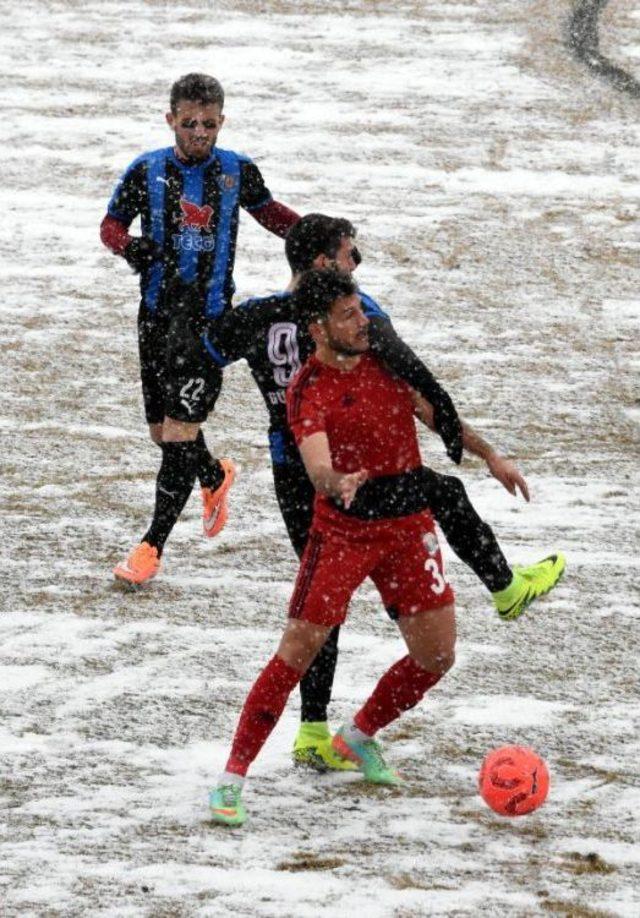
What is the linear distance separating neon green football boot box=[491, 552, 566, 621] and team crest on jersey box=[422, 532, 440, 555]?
51 centimetres

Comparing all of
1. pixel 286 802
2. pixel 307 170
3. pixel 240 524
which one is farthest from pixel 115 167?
pixel 286 802

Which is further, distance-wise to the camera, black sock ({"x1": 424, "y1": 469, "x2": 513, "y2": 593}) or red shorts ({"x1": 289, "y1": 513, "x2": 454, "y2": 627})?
black sock ({"x1": 424, "y1": 469, "x2": 513, "y2": 593})

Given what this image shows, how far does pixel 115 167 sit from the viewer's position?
14148mm

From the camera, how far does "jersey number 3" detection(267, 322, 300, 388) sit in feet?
18.0

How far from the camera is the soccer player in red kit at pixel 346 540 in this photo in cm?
505

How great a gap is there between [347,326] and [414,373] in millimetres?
293

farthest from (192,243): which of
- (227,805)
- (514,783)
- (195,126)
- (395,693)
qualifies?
(514,783)

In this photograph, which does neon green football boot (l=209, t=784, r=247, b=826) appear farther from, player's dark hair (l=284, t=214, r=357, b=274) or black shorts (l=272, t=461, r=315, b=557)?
player's dark hair (l=284, t=214, r=357, b=274)

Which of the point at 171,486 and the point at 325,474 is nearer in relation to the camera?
the point at 325,474

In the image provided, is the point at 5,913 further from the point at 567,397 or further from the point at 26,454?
the point at 567,397

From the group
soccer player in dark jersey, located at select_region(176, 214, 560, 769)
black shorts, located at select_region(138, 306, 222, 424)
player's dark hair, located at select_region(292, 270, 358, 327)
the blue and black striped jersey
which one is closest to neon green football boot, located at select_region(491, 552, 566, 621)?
soccer player in dark jersey, located at select_region(176, 214, 560, 769)

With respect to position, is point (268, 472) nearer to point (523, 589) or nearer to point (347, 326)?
point (523, 589)

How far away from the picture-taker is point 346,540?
16.7 feet

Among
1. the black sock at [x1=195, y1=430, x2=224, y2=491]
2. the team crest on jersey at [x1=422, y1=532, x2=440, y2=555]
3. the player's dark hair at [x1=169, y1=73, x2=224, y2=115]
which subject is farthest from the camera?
the black sock at [x1=195, y1=430, x2=224, y2=491]
